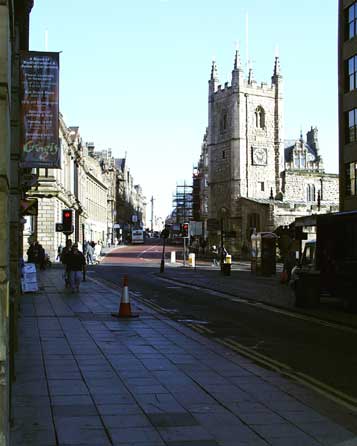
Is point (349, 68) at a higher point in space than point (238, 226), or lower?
higher

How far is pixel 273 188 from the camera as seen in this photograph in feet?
290

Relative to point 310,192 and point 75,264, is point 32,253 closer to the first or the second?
point 75,264

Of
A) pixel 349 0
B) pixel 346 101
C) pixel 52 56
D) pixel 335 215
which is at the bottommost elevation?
pixel 335 215

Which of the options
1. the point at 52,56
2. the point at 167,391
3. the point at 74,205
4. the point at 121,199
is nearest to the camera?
the point at 167,391

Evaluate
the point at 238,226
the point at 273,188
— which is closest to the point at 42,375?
the point at 238,226

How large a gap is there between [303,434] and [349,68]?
3570 centimetres

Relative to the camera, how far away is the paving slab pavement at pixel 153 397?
Result: 6.14 meters

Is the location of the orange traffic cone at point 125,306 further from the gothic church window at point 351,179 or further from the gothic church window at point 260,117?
the gothic church window at point 260,117

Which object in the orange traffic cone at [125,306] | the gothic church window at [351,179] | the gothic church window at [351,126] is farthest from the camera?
the gothic church window at [351,179]

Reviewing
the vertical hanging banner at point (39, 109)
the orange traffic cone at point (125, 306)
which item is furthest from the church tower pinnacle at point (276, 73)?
the vertical hanging banner at point (39, 109)

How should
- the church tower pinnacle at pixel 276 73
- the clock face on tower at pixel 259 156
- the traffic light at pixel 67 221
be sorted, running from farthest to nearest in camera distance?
1. the church tower pinnacle at pixel 276 73
2. the clock face on tower at pixel 259 156
3. the traffic light at pixel 67 221

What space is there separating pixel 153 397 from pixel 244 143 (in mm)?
80322

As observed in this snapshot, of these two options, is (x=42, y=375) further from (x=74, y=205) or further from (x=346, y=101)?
(x=74, y=205)

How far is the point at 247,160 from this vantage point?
86.8m
